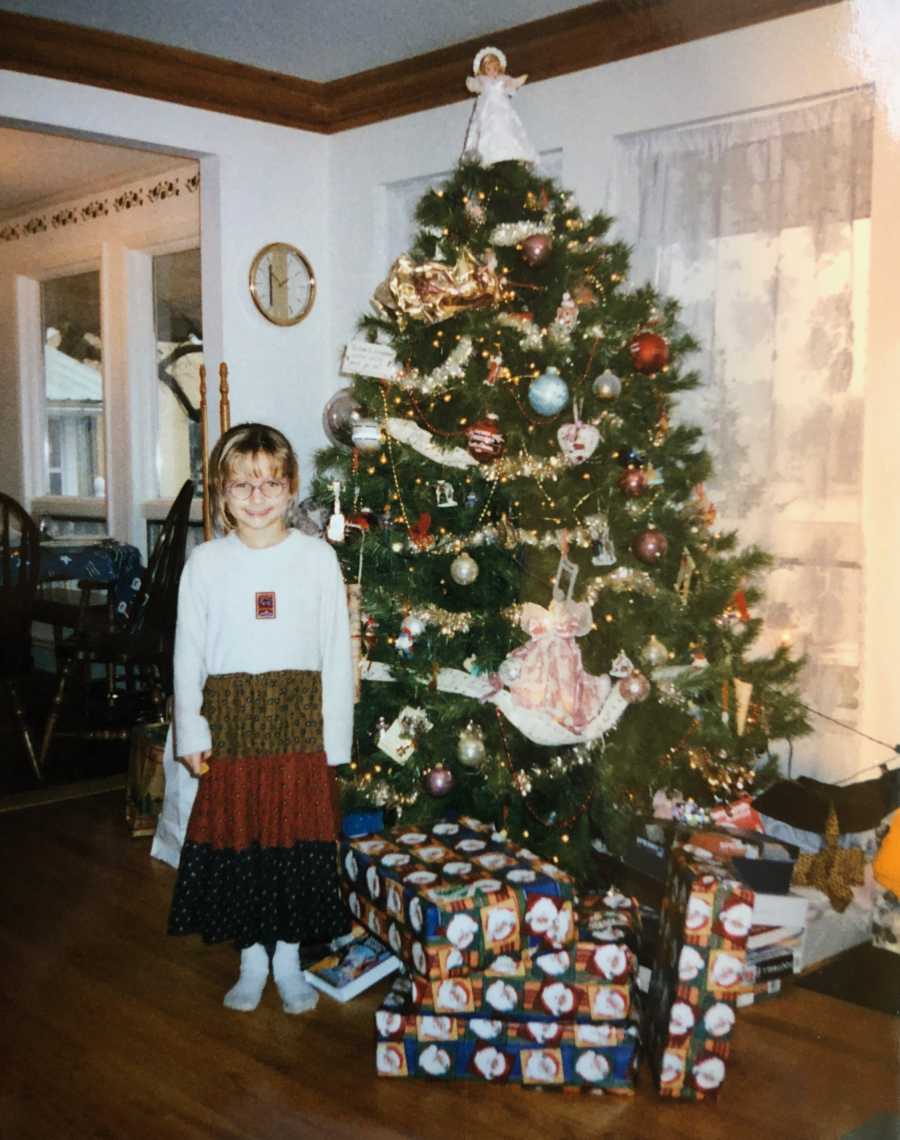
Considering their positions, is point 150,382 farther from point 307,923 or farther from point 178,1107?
point 178,1107

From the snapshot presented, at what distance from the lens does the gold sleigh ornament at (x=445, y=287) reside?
2.63 metres

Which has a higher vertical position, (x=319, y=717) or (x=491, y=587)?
(x=491, y=587)

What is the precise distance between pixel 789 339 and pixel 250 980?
7.17 feet

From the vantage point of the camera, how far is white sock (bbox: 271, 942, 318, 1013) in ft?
7.97

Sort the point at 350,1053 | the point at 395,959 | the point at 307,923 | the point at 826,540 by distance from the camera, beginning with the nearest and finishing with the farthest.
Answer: the point at 350,1053
the point at 307,923
the point at 395,959
the point at 826,540

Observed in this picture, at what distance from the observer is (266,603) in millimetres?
2346

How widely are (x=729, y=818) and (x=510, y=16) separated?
252 centimetres

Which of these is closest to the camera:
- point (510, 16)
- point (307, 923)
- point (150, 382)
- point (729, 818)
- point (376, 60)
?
point (307, 923)

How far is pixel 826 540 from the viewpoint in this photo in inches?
122

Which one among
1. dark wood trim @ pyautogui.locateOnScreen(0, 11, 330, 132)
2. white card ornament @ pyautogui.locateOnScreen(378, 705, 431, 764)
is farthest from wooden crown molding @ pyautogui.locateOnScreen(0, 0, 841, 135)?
white card ornament @ pyautogui.locateOnScreen(378, 705, 431, 764)

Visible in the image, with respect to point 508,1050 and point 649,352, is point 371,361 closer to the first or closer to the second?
point 649,352

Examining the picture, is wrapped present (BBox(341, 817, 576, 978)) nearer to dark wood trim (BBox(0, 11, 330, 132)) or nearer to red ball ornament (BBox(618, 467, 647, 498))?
red ball ornament (BBox(618, 467, 647, 498))

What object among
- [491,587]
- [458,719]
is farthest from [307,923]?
[491,587]

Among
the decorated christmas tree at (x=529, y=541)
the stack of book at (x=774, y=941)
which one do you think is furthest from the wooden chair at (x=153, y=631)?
the stack of book at (x=774, y=941)
